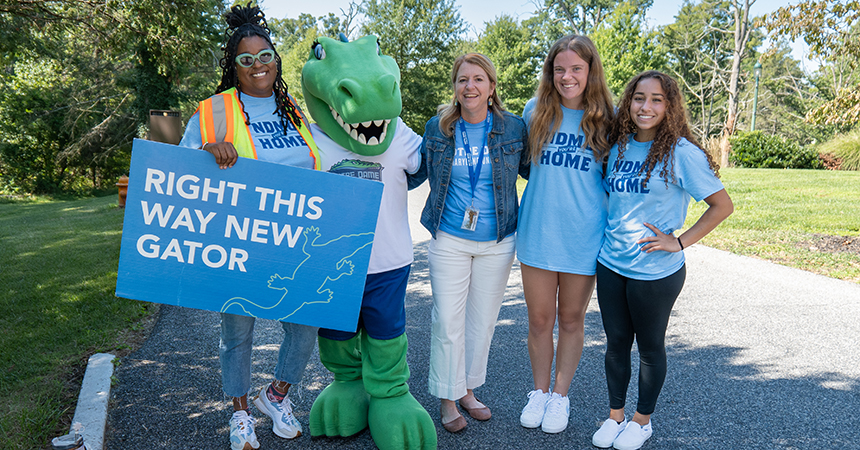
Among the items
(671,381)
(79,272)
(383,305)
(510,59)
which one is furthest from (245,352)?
(510,59)

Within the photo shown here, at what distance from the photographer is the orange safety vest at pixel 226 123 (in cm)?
258

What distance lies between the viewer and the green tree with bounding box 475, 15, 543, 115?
32969 millimetres

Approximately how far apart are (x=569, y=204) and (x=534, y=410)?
122 cm

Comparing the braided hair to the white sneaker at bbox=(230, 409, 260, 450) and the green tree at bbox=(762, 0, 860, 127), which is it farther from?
the green tree at bbox=(762, 0, 860, 127)

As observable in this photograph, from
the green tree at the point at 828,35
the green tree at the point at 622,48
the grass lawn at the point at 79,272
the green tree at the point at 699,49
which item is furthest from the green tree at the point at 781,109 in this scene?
the green tree at the point at 828,35

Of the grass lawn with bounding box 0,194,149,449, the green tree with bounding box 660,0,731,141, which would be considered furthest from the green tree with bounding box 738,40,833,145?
the grass lawn with bounding box 0,194,149,449

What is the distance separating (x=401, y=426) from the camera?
9.17ft

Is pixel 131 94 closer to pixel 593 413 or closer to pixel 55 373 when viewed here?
pixel 55 373

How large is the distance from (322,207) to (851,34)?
850 cm

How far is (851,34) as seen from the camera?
761 centimetres

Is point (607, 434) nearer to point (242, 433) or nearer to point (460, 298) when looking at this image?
point (460, 298)

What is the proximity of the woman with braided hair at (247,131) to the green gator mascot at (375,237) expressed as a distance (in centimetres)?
14

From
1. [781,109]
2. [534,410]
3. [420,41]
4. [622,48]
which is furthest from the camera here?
[781,109]

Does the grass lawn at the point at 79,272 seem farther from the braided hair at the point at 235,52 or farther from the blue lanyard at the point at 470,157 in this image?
the blue lanyard at the point at 470,157
